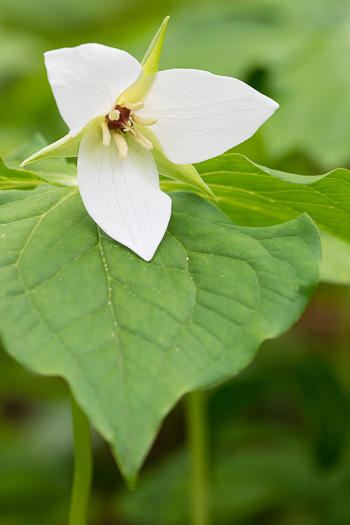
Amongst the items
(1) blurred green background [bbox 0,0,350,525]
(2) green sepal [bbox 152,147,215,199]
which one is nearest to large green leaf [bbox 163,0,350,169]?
(1) blurred green background [bbox 0,0,350,525]

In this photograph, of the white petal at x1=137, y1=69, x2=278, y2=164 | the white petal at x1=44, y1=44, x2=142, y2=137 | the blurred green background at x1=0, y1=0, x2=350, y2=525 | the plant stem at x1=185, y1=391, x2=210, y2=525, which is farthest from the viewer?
the blurred green background at x1=0, y1=0, x2=350, y2=525

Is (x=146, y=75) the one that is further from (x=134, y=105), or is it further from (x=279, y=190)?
(x=279, y=190)

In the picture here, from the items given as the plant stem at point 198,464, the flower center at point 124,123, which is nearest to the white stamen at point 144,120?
the flower center at point 124,123

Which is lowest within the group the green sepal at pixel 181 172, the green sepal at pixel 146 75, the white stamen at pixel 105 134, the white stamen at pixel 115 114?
the green sepal at pixel 181 172

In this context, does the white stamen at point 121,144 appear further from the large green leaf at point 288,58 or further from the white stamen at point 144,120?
the large green leaf at point 288,58

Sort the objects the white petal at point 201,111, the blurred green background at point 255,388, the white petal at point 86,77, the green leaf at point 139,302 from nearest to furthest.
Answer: the green leaf at point 139,302, the white petal at point 86,77, the white petal at point 201,111, the blurred green background at point 255,388

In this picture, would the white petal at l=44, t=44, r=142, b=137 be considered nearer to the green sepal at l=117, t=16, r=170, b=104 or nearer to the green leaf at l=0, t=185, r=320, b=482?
the green sepal at l=117, t=16, r=170, b=104
